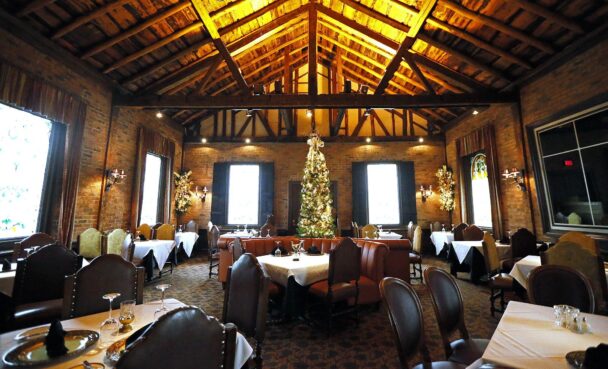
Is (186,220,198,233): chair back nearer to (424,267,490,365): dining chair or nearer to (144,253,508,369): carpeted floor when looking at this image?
(144,253,508,369): carpeted floor

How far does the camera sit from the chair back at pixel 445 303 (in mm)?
1827

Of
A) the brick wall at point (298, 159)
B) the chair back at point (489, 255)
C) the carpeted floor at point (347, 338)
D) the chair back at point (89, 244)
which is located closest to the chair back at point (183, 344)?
the carpeted floor at point (347, 338)

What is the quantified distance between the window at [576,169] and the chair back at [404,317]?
191 inches

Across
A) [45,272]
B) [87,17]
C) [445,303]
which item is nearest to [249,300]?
[445,303]

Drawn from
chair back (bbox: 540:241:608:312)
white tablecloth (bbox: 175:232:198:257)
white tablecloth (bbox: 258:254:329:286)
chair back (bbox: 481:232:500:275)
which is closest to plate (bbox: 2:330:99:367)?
white tablecloth (bbox: 258:254:329:286)

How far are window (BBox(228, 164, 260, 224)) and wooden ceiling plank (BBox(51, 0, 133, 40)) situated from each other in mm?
5753

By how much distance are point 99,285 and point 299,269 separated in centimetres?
203

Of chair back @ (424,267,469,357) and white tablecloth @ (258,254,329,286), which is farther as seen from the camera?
white tablecloth @ (258,254,329,286)

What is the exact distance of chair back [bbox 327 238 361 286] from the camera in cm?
323

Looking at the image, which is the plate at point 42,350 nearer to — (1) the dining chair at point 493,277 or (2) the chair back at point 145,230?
(1) the dining chair at point 493,277

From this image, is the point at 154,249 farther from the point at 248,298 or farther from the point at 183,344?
the point at 183,344

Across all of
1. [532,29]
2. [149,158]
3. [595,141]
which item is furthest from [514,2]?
[149,158]

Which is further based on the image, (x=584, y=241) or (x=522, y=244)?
(x=522, y=244)

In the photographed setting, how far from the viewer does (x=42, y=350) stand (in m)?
1.17
